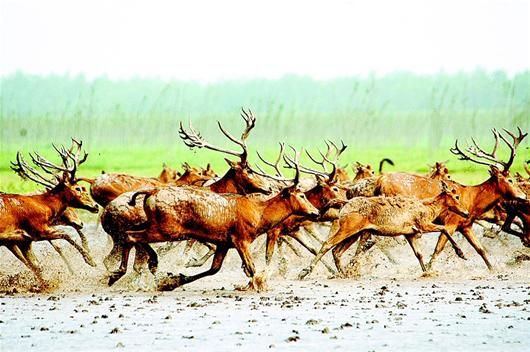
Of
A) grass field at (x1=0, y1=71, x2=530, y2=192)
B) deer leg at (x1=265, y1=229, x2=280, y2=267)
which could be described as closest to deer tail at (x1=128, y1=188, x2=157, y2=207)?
deer leg at (x1=265, y1=229, x2=280, y2=267)

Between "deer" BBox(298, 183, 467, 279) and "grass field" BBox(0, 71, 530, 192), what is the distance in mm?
2458

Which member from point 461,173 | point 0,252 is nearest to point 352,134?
point 461,173

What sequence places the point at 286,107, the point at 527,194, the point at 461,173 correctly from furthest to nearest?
the point at 286,107 < the point at 461,173 < the point at 527,194

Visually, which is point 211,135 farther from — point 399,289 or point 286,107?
point 399,289

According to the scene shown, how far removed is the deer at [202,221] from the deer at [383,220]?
1748 millimetres

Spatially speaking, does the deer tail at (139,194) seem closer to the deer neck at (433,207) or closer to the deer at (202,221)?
the deer at (202,221)

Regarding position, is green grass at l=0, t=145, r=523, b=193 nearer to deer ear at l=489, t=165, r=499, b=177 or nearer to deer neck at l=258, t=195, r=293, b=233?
deer ear at l=489, t=165, r=499, b=177

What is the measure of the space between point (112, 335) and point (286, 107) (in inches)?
3010

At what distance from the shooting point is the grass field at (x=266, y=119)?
40438 millimetres

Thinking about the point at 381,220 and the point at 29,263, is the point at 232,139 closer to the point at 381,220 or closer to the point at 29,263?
the point at 381,220

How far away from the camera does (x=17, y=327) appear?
1062 centimetres

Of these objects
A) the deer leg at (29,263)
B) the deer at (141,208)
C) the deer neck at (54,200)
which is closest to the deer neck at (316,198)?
the deer at (141,208)

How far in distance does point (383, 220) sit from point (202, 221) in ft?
9.87

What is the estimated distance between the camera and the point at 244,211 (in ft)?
43.0
